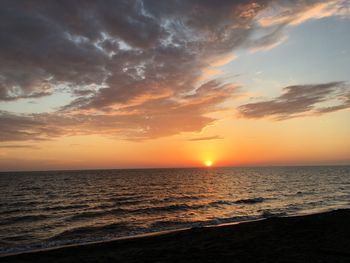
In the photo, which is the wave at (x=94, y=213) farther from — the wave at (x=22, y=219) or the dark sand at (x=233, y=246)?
the dark sand at (x=233, y=246)

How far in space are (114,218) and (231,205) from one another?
1526cm

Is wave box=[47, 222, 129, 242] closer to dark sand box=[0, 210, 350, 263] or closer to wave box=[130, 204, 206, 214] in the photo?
dark sand box=[0, 210, 350, 263]

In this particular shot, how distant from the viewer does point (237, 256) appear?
13.8 m

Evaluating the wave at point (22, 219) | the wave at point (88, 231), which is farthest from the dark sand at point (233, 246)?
the wave at point (22, 219)

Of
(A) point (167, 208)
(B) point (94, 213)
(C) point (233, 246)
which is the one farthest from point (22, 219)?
(C) point (233, 246)

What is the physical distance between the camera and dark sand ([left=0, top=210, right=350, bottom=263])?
44.8 feet

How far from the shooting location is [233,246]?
52.4 feet

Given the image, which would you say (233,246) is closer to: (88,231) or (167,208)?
(88,231)

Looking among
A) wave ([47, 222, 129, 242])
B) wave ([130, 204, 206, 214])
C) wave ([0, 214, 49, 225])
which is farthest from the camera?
wave ([130, 204, 206, 214])

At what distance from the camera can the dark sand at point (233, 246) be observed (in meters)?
13.6

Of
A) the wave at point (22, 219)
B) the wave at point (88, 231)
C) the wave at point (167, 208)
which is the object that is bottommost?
the wave at point (88, 231)

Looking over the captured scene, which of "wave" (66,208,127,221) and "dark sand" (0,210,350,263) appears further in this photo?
"wave" (66,208,127,221)

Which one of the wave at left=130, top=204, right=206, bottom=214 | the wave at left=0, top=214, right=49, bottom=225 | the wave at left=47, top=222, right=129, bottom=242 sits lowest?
the wave at left=47, top=222, right=129, bottom=242

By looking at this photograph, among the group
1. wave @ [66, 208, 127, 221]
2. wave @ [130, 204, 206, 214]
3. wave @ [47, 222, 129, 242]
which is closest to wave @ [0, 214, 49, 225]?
wave @ [66, 208, 127, 221]
